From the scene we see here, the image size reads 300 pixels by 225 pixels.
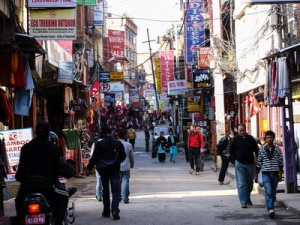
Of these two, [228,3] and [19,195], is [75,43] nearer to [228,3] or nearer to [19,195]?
[228,3]

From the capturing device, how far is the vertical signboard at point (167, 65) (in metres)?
45.6

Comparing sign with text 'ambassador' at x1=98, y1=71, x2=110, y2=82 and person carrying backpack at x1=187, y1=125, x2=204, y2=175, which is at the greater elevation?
sign with text 'ambassador' at x1=98, y1=71, x2=110, y2=82

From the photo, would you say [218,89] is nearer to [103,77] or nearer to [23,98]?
[23,98]

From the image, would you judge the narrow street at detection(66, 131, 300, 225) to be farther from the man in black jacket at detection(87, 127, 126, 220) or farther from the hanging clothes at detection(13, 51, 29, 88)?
the hanging clothes at detection(13, 51, 29, 88)

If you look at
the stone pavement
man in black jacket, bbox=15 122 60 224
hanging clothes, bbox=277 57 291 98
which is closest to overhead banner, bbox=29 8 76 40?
hanging clothes, bbox=277 57 291 98

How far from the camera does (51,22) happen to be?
1388cm

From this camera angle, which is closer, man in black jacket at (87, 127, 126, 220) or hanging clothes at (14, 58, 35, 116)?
man in black jacket at (87, 127, 126, 220)

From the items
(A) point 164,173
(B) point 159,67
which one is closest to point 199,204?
(A) point 164,173

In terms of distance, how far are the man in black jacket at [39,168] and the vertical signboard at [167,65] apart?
38.3m

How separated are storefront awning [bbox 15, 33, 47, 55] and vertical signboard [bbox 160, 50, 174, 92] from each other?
34108 millimetres

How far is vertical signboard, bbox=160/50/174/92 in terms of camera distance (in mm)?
45625

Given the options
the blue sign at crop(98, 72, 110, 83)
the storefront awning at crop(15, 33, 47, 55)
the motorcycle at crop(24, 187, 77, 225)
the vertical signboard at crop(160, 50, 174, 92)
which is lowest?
the motorcycle at crop(24, 187, 77, 225)

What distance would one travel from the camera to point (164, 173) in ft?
75.4

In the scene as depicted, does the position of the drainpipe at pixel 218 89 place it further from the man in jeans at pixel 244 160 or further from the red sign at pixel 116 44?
the red sign at pixel 116 44
